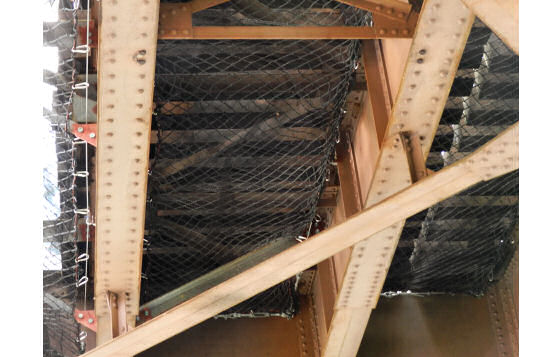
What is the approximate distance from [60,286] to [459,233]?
3834mm

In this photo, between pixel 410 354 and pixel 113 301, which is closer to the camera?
pixel 113 301

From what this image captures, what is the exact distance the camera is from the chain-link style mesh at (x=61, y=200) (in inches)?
269

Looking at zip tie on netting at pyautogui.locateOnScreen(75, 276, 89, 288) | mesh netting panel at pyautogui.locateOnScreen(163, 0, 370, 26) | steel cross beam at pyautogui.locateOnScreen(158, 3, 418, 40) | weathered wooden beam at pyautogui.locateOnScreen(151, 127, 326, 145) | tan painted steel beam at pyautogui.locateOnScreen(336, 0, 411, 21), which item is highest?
mesh netting panel at pyautogui.locateOnScreen(163, 0, 370, 26)

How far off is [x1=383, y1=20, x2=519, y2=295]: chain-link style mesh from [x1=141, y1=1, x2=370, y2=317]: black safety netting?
106cm

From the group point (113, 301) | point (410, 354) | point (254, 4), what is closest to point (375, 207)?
point (254, 4)

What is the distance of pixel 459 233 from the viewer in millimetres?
9477

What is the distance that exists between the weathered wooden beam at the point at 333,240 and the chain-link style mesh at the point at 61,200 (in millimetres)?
910

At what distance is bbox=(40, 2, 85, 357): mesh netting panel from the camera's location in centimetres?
684

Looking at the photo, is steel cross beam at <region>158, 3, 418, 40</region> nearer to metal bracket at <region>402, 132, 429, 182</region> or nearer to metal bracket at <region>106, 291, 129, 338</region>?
metal bracket at <region>402, 132, 429, 182</region>

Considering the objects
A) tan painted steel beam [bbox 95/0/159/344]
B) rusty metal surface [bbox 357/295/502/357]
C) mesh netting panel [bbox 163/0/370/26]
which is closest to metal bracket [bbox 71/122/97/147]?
tan painted steel beam [bbox 95/0/159/344]

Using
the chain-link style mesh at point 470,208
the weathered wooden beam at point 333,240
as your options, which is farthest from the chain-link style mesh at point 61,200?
the chain-link style mesh at point 470,208

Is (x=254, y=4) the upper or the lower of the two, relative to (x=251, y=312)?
upper

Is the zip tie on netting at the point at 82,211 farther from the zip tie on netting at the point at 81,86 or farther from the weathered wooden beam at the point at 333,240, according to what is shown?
the zip tie on netting at the point at 81,86

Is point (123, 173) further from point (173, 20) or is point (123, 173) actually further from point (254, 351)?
point (254, 351)
